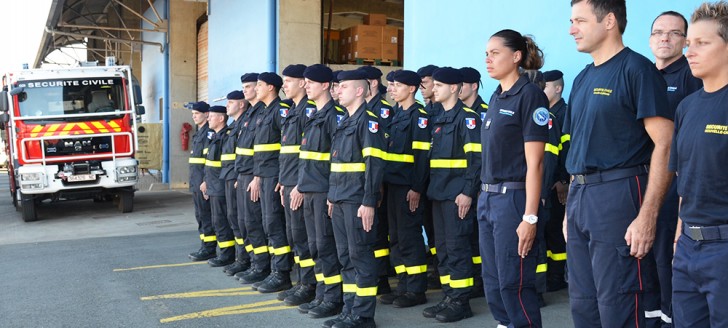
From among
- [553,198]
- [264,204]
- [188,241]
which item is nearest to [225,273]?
[264,204]

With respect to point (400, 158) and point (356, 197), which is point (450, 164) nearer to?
point (400, 158)

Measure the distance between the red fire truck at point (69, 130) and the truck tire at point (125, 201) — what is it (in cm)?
38

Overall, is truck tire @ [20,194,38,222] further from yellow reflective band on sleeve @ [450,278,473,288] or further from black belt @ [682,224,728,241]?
black belt @ [682,224,728,241]

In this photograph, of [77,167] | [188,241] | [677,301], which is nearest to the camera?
[677,301]

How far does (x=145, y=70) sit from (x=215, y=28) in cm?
1097

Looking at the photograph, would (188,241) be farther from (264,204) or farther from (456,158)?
(456,158)

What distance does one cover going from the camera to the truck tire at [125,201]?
13.5 m

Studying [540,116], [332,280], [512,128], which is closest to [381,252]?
[332,280]

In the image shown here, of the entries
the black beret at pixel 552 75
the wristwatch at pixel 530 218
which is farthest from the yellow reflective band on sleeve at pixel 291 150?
the wristwatch at pixel 530 218

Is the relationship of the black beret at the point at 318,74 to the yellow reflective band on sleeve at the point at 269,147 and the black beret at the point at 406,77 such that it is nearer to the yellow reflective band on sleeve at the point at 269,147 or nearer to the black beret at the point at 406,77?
the black beret at the point at 406,77

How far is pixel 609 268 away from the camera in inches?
119

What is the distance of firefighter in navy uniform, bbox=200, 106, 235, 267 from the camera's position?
25.4 feet

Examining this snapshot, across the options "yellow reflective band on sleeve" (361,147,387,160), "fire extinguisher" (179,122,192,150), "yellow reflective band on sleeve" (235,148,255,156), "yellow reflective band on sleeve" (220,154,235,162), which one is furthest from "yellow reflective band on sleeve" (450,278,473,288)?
"fire extinguisher" (179,122,192,150)

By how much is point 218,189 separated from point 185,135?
41.2ft
